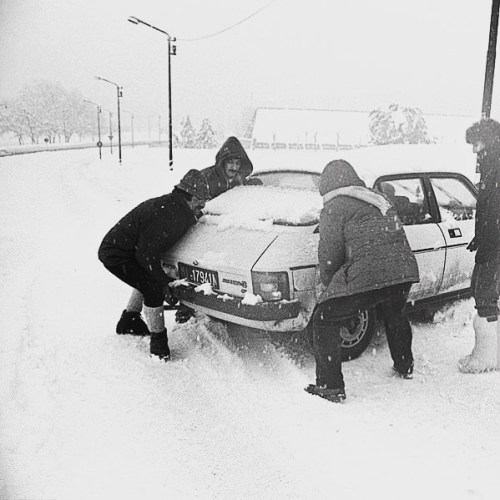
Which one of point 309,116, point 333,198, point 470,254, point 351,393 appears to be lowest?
point 351,393

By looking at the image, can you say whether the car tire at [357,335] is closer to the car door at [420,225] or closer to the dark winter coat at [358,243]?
the car door at [420,225]

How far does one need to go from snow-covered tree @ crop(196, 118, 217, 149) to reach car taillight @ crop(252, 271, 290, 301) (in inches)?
1751

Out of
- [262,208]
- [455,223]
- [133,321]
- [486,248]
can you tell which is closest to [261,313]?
[262,208]

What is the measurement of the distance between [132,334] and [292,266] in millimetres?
1880

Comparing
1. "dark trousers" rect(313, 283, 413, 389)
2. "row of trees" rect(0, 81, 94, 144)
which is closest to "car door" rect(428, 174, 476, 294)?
"dark trousers" rect(313, 283, 413, 389)

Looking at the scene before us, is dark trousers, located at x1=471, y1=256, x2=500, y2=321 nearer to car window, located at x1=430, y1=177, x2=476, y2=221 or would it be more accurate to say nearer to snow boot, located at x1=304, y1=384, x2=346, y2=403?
car window, located at x1=430, y1=177, x2=476, y2=221

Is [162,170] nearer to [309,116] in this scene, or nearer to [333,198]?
[333,198]

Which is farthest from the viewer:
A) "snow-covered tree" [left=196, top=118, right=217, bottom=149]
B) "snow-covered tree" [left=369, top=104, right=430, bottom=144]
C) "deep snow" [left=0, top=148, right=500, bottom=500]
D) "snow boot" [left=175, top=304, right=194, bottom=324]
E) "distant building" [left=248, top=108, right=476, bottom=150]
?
"snow-covered tree" [left=196, top=118, right=217, bottom=149]

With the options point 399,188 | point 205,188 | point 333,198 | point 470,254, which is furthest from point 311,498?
point 470,254

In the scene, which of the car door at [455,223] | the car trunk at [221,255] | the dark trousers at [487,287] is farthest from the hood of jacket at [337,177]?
the car door at [455,223]

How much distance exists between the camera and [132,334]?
15.3ft

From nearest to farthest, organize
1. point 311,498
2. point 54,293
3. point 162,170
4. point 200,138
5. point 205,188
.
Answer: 1. point 311,498
2. point 205,188
3. point 54,293
4. point 162,170
5. point 200,138

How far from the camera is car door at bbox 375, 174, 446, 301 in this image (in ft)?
14.3

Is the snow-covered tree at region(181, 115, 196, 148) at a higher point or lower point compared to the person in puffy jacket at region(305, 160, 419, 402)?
higher
